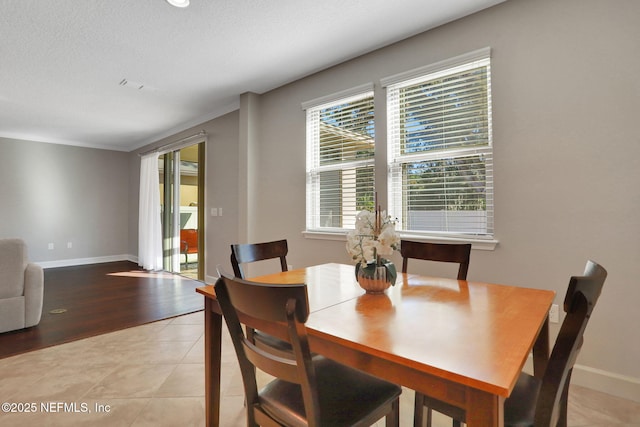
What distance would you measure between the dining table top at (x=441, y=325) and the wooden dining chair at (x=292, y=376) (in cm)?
14

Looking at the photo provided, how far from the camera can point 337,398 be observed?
43.4 inches

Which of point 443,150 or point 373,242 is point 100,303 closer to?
point 373,242

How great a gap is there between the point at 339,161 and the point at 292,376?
255 cm

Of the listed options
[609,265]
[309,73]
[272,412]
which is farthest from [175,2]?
[609,265]

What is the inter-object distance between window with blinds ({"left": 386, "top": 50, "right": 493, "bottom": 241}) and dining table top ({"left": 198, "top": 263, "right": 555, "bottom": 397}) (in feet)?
3.33

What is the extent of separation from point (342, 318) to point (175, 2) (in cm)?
235

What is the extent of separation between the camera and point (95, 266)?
20.9 ft

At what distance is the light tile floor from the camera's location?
1724 millimetres

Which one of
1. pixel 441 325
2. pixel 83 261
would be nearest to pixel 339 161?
pixel 441 325

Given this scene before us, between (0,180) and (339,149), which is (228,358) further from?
(0,180)

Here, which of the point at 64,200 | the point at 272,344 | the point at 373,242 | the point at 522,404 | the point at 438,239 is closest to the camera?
the point at 522,404

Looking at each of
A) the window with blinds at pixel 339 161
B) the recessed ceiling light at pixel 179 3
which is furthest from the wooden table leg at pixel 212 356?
the recessed ceiling light at pixel 179 3

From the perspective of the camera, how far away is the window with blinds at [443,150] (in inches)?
92.0

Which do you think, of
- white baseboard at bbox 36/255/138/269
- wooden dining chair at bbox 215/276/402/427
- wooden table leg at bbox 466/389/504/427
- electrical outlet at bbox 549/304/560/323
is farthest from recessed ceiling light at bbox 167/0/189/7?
white baseboard at bbox 36/255/138/269
